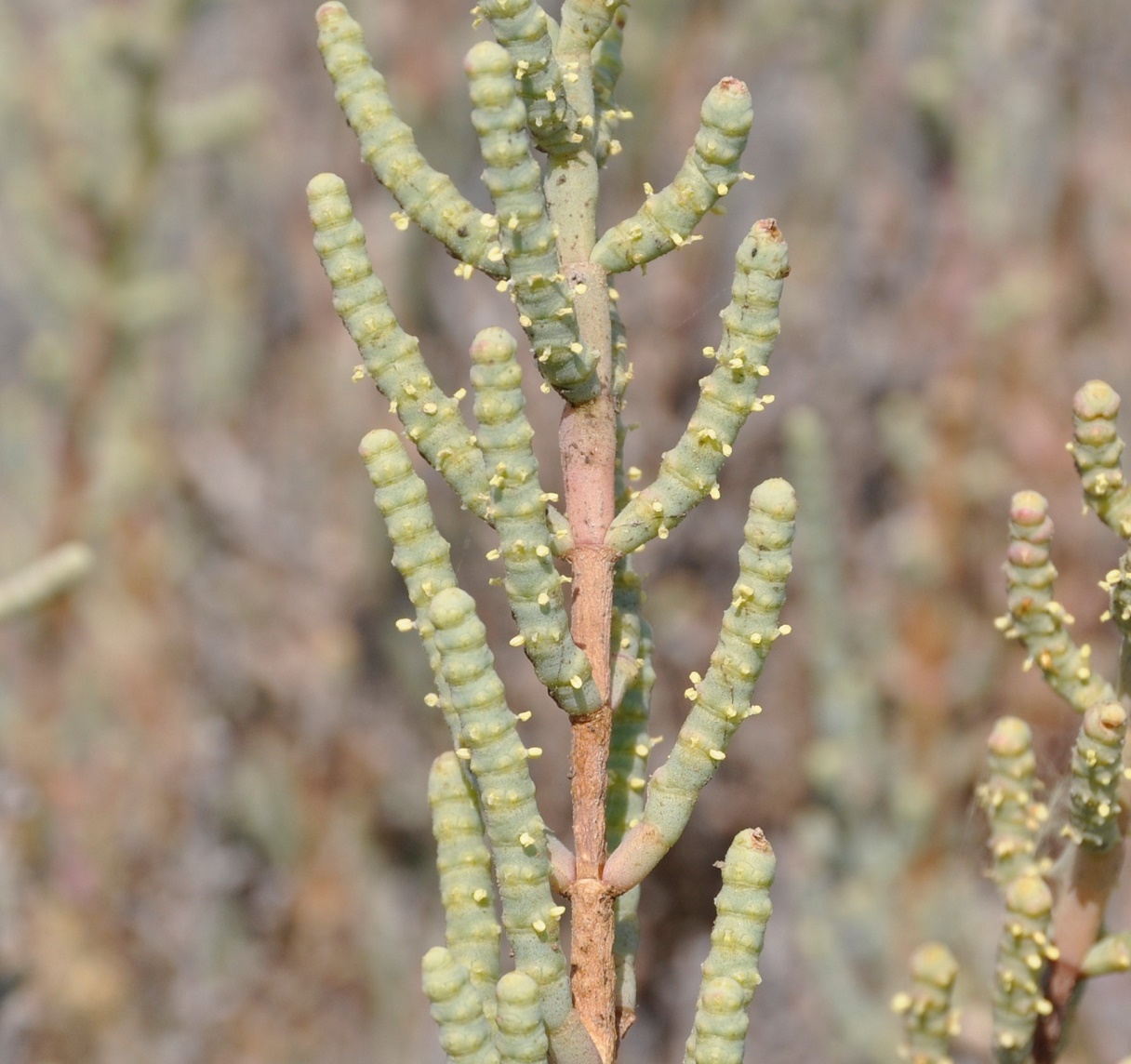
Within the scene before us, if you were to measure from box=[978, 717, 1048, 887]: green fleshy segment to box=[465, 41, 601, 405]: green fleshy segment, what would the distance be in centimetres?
50

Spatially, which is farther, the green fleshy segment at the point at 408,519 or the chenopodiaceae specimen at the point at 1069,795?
the chenopodiaceae specimen at the point at 1069,795

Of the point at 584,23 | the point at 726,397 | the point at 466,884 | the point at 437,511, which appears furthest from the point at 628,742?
the point at 437,511

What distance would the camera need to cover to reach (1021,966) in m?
1.02

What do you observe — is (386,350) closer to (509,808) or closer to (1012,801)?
(509,808)

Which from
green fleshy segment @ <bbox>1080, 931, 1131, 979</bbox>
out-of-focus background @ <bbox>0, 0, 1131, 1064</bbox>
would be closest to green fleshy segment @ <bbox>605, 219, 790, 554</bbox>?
green fleshy segment @ <bbox>1080, 931, 1131, 979</bbox>

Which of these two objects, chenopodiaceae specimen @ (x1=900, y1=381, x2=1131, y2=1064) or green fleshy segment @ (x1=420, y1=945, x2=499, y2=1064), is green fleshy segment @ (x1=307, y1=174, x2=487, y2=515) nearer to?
green fleshy segment @ (x1=420, y1=945, x2=499, y2=1064)

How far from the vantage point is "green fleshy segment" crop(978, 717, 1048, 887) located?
42.7 inches

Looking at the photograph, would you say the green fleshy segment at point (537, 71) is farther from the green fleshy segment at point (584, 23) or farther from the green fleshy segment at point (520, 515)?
the green fleshy segment at point (520, 515)

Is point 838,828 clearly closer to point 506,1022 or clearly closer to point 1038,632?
point 1038,632

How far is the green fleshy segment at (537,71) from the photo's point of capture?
0.73 metres

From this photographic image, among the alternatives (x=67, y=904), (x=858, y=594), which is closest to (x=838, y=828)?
(x=858, y=594)

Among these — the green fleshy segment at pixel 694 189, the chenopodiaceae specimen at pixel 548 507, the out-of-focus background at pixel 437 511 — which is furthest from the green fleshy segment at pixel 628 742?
the out-of-focus background at pixel 437 511

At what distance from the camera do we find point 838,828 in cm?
237

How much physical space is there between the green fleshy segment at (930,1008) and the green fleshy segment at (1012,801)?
0.29 ft
